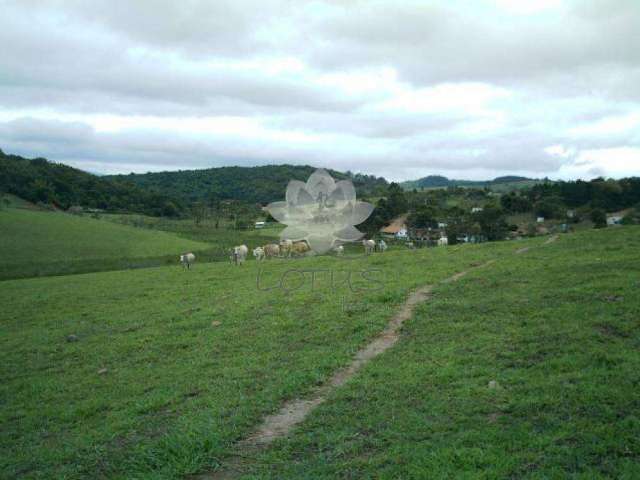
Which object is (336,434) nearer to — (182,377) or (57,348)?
(182,377)

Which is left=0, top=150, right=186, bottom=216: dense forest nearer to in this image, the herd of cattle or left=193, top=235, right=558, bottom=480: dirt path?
the herd of cattle

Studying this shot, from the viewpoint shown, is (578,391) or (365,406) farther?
(365,406)

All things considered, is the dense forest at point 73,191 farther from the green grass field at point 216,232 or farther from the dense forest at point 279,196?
the green grass field at point 216,232

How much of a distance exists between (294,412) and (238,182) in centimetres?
7280

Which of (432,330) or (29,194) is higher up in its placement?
(29,194)

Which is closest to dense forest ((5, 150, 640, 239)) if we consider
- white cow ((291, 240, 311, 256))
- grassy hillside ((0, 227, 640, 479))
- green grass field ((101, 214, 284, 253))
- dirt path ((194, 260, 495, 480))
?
green grass field ((101, 214, 284, 253))

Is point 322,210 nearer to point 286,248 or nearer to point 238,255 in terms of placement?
point 238,255

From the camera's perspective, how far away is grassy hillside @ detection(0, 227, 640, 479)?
6.09 metres

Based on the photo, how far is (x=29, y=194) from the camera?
221ft

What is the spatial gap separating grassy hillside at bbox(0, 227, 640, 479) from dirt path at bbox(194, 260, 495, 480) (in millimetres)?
182

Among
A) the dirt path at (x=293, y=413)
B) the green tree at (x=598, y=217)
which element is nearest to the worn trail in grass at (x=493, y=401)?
the dirt path at (x=293, y=413)

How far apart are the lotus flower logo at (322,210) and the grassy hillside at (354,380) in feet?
5.94

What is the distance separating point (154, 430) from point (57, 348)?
723 cm

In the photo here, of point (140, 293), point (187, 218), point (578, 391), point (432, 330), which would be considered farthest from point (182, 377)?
point (187, 218)
